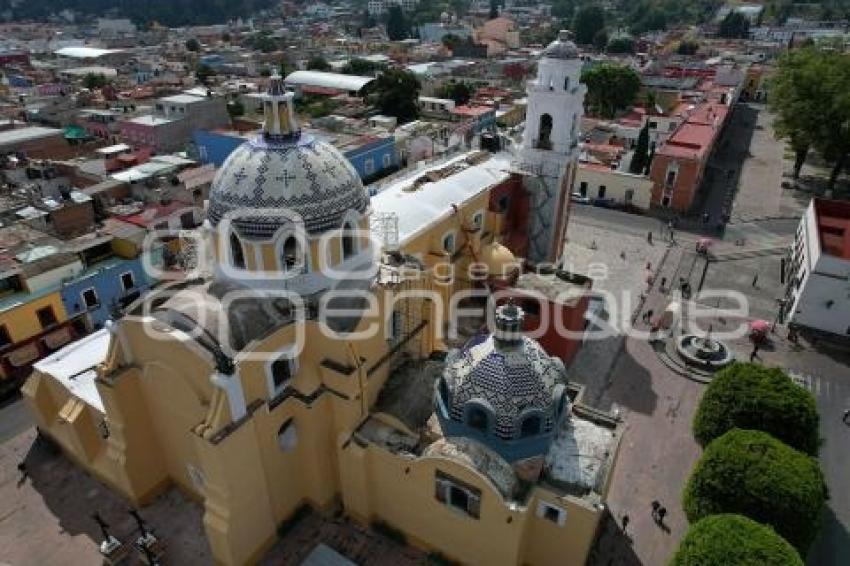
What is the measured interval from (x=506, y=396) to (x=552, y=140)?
65.1 ft

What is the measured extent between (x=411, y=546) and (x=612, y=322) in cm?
1878

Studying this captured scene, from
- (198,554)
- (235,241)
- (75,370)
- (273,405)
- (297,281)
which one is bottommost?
(198,554)

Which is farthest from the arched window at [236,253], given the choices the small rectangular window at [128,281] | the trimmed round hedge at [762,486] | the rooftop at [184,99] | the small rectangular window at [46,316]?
the rooftop at [184,99]

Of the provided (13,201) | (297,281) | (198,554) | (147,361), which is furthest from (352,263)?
(13,201)

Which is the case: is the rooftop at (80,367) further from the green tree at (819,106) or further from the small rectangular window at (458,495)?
the green tree at (819,106)

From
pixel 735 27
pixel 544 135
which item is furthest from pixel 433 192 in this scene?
pixel 735 27

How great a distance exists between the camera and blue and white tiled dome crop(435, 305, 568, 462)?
56.5 feet

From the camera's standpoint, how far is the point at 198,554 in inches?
798

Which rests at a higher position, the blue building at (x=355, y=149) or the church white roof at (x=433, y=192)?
the church white roof at (x=433, y=192)

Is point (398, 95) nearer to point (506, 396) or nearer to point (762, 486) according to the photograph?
point (506, 396)

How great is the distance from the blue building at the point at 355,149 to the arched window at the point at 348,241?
31.9 meters

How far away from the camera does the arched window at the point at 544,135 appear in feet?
108

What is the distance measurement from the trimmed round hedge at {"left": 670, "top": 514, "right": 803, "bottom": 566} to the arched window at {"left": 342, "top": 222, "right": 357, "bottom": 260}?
1391cm

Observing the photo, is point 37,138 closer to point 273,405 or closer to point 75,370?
point 75,370
